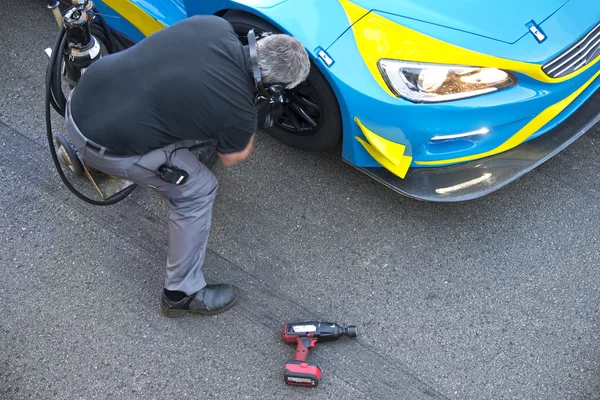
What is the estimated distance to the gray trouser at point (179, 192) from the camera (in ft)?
9.00

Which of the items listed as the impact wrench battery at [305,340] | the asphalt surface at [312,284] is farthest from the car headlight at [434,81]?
the impact wrench battery at [305,340]

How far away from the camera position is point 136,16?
3.41 metres

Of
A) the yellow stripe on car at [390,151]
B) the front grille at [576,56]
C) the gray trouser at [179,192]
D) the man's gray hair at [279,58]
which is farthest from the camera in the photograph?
the yellow stripe on car at [390,151]


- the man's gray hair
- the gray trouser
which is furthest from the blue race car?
the gray trouser

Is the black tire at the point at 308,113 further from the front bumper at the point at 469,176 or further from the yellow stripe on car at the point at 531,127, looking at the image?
the yellow stripe on car at the point at 531,127

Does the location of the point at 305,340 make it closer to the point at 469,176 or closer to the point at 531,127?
the point at 469,176

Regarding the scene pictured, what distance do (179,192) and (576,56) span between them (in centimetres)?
196

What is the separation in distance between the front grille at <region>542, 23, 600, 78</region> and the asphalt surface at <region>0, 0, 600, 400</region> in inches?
30.8

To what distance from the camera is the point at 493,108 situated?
2826mm

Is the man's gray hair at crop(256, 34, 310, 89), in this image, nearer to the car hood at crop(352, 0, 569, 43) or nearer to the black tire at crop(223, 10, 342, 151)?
the black tire at crop(223, 10, 342, 151)

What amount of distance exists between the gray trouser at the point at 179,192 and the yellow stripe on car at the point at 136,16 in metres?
0.78

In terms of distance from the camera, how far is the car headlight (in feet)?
9.21

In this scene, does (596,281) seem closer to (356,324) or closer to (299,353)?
(356,324)

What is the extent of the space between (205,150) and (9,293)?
1.25 m
